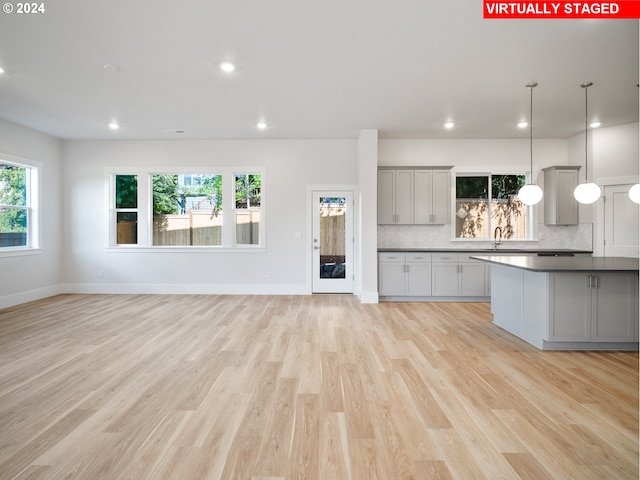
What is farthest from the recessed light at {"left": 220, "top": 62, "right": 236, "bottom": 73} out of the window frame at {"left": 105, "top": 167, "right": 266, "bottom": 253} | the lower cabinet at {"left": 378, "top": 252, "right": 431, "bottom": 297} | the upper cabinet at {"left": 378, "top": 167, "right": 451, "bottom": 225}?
the lower cabinet at {"left": 378, "top": 252, "right": 431, "bottom": 297}

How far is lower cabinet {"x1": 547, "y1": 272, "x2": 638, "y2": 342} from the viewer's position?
3840mm

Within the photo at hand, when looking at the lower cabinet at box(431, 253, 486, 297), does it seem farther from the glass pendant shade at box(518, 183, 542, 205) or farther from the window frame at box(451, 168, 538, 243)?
the glass pendant shade at box(518, 183, 542, 205)

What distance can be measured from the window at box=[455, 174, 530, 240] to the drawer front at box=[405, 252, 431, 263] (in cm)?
110

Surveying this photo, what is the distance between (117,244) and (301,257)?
3.77 metres

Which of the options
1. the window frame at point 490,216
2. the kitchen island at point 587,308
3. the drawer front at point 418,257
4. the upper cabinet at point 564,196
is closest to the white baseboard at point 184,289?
the drawer front at point 418,257

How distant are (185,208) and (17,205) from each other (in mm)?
2763

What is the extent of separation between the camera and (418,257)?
22.1 feet

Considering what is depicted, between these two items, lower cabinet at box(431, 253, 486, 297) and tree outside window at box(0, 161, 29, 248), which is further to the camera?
lower cabinet at box(431, 253, 486, 297)

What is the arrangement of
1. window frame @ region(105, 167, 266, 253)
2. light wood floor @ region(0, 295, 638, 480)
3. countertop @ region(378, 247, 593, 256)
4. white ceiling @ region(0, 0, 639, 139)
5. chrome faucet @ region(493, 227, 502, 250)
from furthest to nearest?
window frame @ region(105, 167, 266, 253)
chrome faucet @ region(493, 227, 502, 250)
countertop @ region(378, 247, 593, 256)
white ceiling @ region(0, 0, 639, 139)
light wood floor @ region(0, 295, 638, 480)

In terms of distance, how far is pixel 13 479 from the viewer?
1825mm

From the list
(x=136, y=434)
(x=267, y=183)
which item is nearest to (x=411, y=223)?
(x=267, y=183)

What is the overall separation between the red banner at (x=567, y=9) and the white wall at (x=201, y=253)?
170 inches

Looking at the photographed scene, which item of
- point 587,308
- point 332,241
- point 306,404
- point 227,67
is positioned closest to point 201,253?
point 332,241

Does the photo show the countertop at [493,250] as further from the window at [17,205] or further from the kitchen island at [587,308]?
the window at [17,205]
